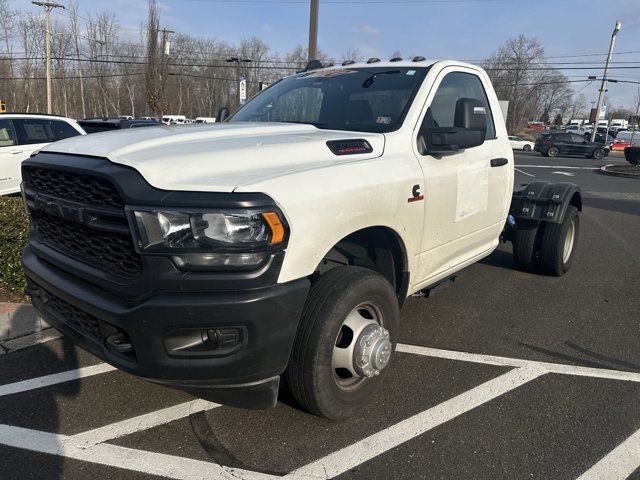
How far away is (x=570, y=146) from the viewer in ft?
113

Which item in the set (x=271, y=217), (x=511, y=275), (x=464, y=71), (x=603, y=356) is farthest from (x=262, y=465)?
(x=511, y=275)

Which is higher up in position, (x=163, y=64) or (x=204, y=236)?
(x=163, y=64)

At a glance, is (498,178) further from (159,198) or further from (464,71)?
(159,198)

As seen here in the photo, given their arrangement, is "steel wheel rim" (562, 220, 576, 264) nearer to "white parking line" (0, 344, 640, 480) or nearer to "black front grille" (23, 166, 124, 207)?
"white parking line" (0, 344, 640, 480)

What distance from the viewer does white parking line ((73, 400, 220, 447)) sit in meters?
2.73

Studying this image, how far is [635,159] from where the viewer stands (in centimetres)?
2403

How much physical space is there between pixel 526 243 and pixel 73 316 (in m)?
4.59

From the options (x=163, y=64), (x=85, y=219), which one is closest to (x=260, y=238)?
(x=85, y=219)

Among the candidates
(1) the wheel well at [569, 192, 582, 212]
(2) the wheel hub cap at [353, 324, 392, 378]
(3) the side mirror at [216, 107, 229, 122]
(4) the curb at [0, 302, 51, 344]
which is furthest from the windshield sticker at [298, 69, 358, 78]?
(1) the wheel well at [569, 192, 582, 212]

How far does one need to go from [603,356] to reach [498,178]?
1602 mm

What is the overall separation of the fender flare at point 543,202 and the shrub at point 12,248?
4.97 metres

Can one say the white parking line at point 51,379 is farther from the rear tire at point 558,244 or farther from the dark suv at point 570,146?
the dark suv at point 570,146

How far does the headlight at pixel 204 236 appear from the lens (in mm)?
2094

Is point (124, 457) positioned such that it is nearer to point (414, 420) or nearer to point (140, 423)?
point (140, 423)
